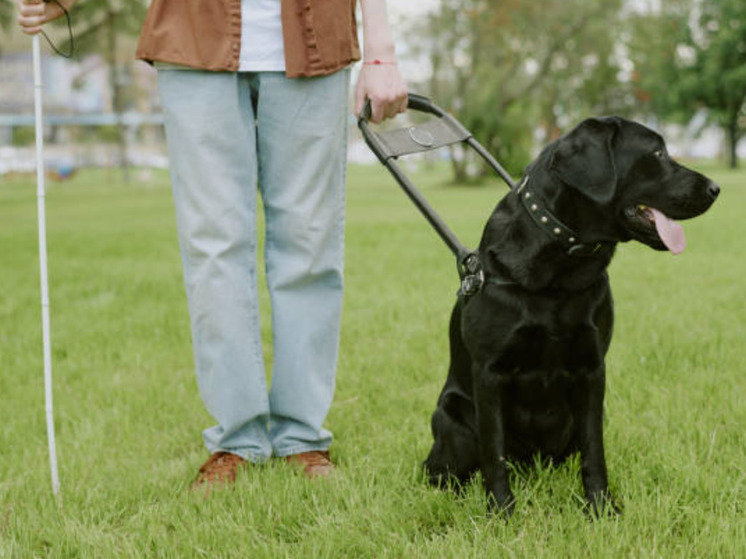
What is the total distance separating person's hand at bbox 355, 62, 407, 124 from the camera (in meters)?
2.53

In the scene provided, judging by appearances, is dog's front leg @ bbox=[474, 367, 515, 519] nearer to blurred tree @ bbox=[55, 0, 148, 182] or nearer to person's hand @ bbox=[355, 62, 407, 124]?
person's hand @ bbox=[355, 62, 407, 124]

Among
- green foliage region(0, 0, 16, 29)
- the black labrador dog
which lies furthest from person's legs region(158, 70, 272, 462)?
green foliage region(0, 0, 16, 29)

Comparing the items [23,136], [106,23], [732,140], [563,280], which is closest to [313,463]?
[563,280]

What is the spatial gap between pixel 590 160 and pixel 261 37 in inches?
45.0

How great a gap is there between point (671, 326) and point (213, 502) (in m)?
3.14

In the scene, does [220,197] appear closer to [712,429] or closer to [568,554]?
[568,554]

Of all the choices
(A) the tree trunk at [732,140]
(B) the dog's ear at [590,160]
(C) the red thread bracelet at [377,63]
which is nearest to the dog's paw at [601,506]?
(B) the dog's ear at [590,160]

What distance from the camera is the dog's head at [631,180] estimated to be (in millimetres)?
2131

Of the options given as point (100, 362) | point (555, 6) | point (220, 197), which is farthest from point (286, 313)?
point (555, 6)

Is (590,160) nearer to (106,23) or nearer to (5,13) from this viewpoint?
(5,13)

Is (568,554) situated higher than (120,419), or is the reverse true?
(568,554)

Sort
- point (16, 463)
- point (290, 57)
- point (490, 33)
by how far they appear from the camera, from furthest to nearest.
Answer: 1. point (490, 33)
2. point (16, 463)
3. point (290, 57)

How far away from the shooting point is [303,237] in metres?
2.76

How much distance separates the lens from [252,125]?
8.90 feet
